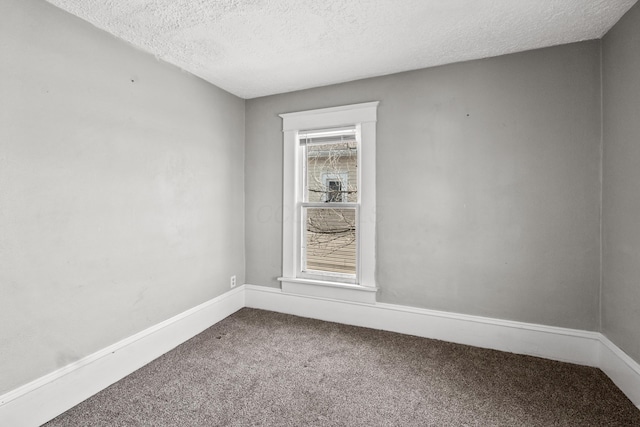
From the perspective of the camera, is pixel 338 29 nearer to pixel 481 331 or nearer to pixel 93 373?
pixel 481 331

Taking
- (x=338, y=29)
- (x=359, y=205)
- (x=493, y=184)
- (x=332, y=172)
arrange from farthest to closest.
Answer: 1. (x=332, y=172)
2. (x=359, y=205)
3. (x=493, y=184)
4. (x=338, y=29)

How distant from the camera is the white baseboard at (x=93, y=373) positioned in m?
1.53

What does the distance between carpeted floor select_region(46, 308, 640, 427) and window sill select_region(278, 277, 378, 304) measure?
0.43 metres

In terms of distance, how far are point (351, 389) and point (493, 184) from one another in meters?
1.95

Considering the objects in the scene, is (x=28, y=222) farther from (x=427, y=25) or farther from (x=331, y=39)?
(x=427, y=25)

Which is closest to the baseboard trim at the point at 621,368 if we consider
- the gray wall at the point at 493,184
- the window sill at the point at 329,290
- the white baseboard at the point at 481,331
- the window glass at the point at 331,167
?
the white baseboard at the point at 481,331

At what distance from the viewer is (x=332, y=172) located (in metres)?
3.04

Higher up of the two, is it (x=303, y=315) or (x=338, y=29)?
(x=338, y=29)

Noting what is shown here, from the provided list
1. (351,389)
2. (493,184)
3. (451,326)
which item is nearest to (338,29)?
(493,184)

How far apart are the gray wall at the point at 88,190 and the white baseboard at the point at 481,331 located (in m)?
1.12

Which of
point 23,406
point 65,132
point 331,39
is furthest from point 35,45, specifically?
point 23,406

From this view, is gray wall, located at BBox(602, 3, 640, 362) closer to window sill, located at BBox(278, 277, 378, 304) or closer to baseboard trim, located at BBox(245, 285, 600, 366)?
baseboard trim, located at BBox(245, 285, 600, 366)

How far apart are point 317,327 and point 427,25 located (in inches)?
105

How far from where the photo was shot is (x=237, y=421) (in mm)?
1590
